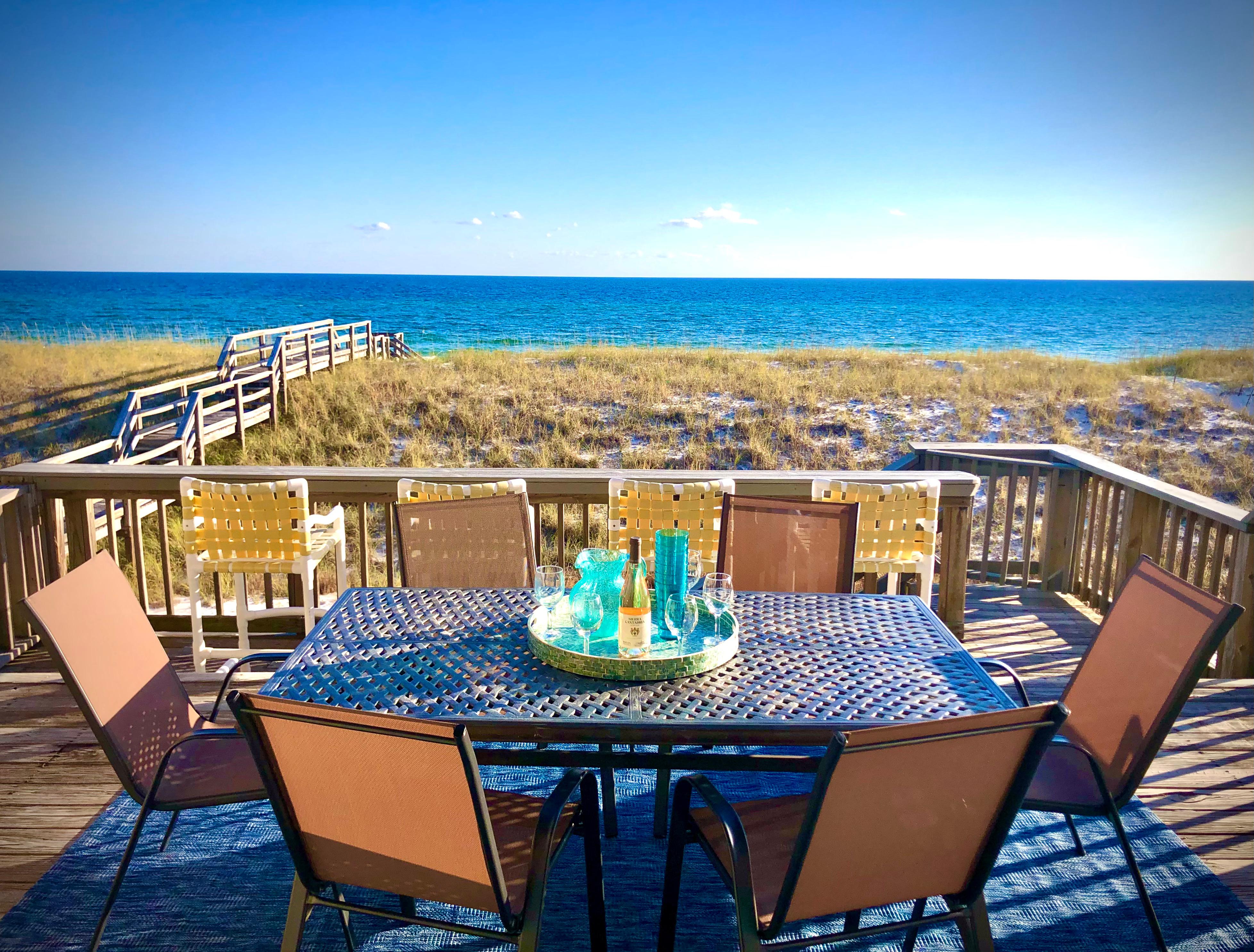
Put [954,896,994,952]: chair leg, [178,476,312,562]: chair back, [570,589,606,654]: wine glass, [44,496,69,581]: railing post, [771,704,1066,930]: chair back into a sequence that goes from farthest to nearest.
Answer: [44,496,69,581]: railing post
[178,476,312,562]: chair back
[570,589,606,654]: wine glass
[954,896,994,952]: chair leg
[771,704,1066,930]: chair back

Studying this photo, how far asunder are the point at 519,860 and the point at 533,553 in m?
1.33

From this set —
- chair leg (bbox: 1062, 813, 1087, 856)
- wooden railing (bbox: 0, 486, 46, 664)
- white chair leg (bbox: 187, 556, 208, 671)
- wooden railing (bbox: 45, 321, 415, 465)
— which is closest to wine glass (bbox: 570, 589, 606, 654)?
chair leg (bbox: 1062, 813, 1087, 856)

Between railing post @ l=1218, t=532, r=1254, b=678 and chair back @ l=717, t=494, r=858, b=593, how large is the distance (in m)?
1.82

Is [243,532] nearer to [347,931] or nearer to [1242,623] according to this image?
[347,931]

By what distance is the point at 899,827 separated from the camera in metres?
1.27

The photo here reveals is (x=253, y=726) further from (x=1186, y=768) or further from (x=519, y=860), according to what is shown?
(x=1186, y=768)

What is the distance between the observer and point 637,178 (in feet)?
98.5

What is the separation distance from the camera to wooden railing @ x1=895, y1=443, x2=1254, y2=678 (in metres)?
3.34

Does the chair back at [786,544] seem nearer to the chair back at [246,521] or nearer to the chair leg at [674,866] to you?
the chair leg at [674,866]

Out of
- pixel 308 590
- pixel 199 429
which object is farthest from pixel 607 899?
pixel 199 429

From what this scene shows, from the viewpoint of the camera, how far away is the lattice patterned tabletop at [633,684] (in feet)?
5.01

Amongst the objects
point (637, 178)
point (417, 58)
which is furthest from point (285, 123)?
point (637, 178)

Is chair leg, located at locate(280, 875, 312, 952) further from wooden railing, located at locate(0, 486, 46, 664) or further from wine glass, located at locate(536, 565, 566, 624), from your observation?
wooden railing, located at locate(0, 486, 46, 664)

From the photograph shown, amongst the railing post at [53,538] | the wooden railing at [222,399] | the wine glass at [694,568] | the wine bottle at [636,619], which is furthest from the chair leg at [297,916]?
the wooden railing at [222,399]
